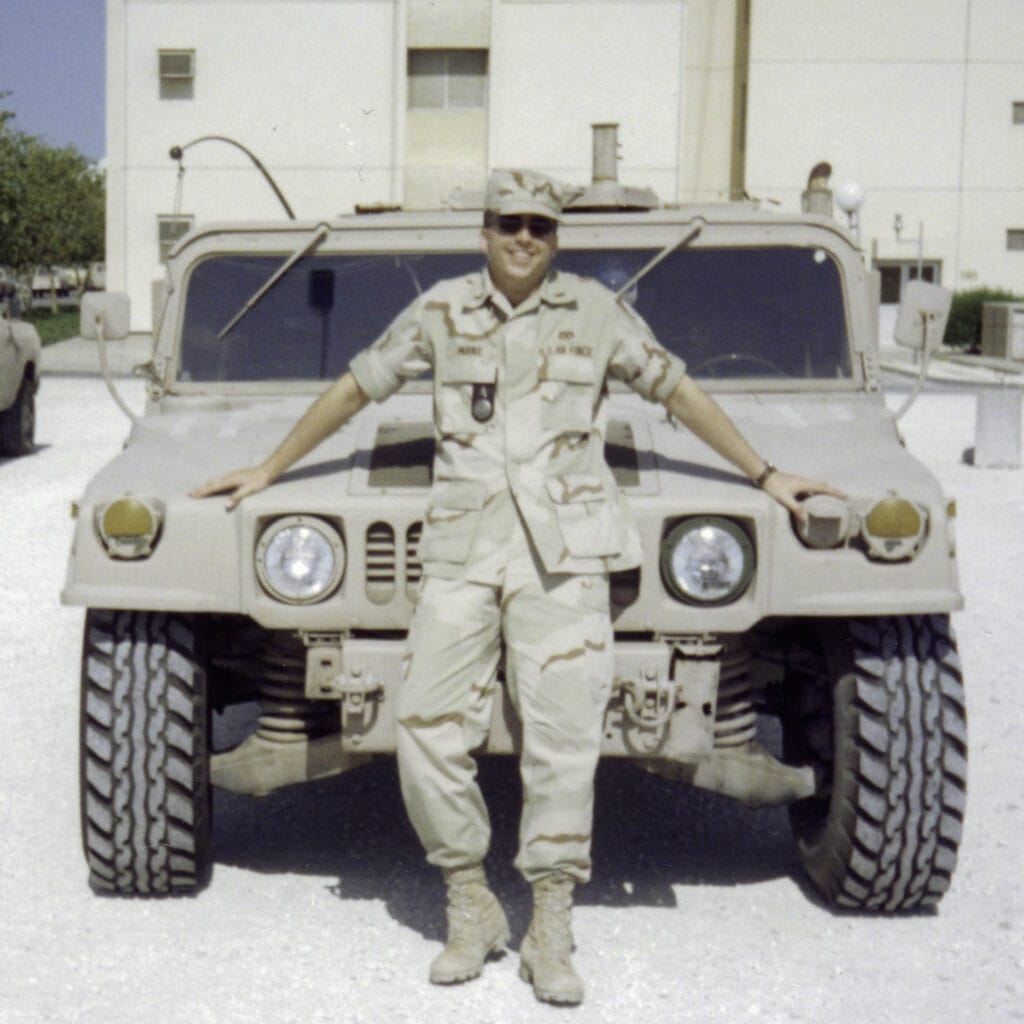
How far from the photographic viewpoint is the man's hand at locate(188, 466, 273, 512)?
413 centimetres

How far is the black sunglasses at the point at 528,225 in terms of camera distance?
12.9ft

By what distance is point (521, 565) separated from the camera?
394cm

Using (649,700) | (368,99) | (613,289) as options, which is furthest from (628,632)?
(368,99)

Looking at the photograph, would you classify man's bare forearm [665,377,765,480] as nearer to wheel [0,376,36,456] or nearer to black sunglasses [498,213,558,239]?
black sunglasses [498,213,558,239]

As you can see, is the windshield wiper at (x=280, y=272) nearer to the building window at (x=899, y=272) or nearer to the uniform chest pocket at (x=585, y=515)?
the uniform chest pocket at (x=585, y=515)

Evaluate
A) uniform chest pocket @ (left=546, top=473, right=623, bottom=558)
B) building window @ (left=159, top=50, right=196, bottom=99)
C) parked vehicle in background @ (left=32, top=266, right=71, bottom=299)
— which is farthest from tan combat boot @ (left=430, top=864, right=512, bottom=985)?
parked vehicle in background @ (left=32, top=266, right=71, bottom=299)

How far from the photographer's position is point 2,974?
4094 mm

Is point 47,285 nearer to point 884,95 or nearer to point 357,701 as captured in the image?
point 884,95

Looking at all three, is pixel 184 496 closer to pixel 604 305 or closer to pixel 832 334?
pixel 604 305

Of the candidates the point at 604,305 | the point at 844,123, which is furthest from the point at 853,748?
the point at 844,123

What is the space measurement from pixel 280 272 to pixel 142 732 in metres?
1.54

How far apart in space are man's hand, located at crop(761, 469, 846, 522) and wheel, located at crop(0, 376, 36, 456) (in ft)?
35.5

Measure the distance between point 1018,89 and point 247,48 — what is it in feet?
46.6

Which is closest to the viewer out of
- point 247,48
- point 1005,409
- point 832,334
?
point 832,334
